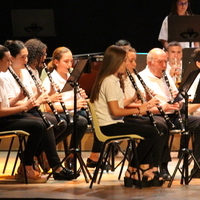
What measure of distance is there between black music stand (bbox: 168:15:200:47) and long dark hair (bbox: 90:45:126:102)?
283cm

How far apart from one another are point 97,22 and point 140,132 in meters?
5.06

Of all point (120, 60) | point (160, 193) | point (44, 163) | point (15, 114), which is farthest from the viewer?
point (44, 163)

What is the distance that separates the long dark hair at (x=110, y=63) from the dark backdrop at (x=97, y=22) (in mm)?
4587

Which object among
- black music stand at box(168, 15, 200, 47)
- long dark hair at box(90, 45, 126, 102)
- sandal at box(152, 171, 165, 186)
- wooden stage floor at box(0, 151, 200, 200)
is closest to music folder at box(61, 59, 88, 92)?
long dark hair at box(90, 45, 126, 102)

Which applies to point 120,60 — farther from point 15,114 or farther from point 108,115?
point 15,114

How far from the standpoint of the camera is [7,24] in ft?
32.5

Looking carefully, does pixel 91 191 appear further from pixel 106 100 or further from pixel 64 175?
pixel 106 100

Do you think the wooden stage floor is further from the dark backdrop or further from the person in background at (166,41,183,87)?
the dark backdrop

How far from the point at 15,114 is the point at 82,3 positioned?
473cm

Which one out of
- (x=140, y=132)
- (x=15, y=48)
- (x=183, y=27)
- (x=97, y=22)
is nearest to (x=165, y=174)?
(x=140, y=132)

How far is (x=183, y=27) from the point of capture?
7.95 metres

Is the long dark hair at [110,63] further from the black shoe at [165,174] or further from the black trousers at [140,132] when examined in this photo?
the black shoe at [165,174]

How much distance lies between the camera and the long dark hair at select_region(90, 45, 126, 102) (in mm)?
5168

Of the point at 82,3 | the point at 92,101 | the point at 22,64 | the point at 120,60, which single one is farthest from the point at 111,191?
the point at 82,3
